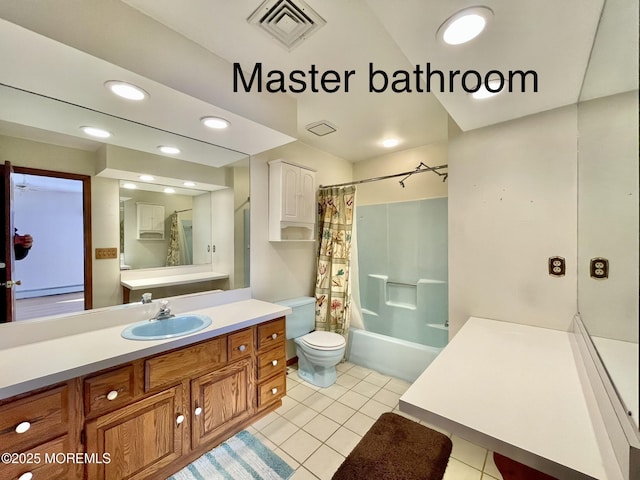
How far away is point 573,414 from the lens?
0.81m

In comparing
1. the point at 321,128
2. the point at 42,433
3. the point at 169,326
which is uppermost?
the point at 321,128

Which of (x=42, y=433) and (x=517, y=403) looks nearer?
(x=517, y=403)

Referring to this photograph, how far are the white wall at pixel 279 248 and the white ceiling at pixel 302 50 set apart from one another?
0.65 meters

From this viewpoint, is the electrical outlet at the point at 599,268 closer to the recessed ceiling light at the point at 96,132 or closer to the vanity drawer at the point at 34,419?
the vanity drawer at the point at 34,419

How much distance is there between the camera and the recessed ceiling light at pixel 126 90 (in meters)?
1.24

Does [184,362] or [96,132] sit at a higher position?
[96,132]

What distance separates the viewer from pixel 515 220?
5.52 ft

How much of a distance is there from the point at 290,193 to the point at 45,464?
86.1 inches

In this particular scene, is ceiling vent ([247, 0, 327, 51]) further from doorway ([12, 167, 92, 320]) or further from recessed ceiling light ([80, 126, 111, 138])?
doorway ([12, 167, 92, 320])

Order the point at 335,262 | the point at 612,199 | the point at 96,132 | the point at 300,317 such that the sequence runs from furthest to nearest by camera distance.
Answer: the point at 335,262
the point at 300,317
the point at 96,132
the point at 612,199

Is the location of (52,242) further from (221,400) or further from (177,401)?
(221,400)

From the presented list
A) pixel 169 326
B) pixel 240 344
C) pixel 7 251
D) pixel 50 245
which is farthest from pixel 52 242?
pixel 240 344

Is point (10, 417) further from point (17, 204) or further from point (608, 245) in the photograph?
point (608, 245)

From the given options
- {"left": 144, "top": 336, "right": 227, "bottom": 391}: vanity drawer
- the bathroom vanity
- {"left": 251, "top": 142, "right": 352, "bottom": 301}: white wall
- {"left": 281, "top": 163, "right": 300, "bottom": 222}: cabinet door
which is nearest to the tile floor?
the bathroom vanity
